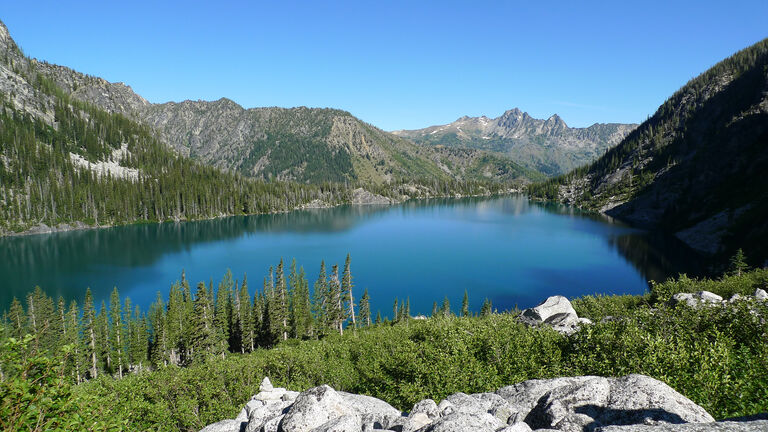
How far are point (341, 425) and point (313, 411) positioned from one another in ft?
7.23

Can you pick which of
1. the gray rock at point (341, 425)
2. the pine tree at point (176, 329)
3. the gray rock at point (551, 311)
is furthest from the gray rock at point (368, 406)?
the pine tree at point (176, 329)

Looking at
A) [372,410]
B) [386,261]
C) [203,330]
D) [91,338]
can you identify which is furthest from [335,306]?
[372,410]

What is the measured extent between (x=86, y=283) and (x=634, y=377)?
129 meters

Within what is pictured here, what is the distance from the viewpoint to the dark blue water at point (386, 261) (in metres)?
100

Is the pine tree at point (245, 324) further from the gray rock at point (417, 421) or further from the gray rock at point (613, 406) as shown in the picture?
the gray rock at point (613, 406)

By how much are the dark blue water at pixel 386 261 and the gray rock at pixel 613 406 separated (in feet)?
244

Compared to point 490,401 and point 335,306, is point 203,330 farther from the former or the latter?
point 490,401

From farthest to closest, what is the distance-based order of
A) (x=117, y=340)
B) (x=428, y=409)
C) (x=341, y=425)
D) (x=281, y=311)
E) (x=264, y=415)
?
(x=281, y=311), (x=117, y=340), (x=264, y=415), (x=428, y=409), (x=341, y=425)

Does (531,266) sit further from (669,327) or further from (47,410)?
(47,410)

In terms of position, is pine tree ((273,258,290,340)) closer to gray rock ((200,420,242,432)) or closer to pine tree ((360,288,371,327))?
pine tree ((360,288,371,327))

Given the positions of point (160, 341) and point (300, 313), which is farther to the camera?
point (300, 313)

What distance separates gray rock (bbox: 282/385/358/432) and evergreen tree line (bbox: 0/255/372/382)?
4445 centimetres

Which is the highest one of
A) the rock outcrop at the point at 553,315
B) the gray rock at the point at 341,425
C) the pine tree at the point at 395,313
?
the gray rock at the point at 341,425

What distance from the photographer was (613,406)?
15.5 meters
